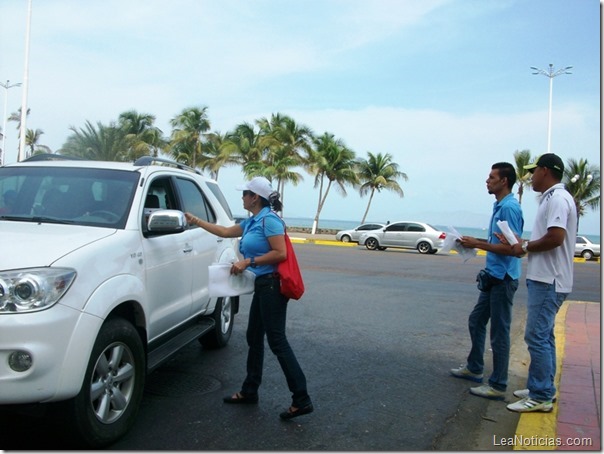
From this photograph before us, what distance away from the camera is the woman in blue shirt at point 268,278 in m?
4.12

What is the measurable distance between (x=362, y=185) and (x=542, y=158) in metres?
39.9

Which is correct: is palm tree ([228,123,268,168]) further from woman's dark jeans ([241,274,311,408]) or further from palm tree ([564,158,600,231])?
woman's dark jeans ([241,274,311,408])

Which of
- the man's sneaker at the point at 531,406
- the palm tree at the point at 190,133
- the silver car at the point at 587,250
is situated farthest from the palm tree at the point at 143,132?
the man's sneaker at the point at 531,406

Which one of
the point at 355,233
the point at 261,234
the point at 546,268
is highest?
the point at 261,234

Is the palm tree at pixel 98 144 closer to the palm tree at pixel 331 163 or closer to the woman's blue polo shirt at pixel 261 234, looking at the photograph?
the palm tree at pixel 331 163

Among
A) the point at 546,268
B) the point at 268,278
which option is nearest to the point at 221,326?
the point at 268,278

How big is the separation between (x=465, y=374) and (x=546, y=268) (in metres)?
1.58

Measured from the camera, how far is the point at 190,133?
38531 millimetres

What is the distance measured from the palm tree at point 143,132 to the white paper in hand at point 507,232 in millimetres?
34235

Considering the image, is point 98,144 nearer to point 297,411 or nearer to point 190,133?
point 190,133

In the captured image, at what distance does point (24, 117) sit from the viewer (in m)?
A: 26.1

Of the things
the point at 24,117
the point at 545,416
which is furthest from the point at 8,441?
the point at 24,117

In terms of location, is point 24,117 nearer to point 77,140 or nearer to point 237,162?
point 77,140

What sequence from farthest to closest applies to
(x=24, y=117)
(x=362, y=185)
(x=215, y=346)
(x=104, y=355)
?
(x=362, y=185)
(x=24, y=117)
(x=215, y=346)
(x=104, y=355)
